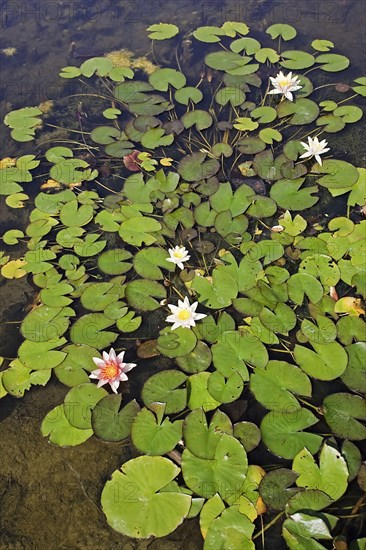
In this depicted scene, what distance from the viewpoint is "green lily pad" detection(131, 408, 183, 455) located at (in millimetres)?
2750

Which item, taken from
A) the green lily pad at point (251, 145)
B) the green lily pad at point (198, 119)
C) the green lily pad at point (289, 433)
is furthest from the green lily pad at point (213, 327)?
the green lily pad at point (198, 119)

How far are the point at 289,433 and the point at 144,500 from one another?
0.91 metres

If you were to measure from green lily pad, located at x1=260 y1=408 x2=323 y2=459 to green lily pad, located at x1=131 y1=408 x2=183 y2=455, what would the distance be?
0.52 meters

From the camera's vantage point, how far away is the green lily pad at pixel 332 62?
16.7 ft

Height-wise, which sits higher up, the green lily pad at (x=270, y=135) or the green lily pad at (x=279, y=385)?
the green lily pad at (x=270, y=135)

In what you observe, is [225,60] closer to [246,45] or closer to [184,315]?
[246,45]

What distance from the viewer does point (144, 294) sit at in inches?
135

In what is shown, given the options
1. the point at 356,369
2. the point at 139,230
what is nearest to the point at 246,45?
the point at 139,230

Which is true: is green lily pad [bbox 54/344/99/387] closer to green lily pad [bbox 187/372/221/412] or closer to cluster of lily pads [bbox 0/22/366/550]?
cluster of lily pads [bbox 0/22/366/550]

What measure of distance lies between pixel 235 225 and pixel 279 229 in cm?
35

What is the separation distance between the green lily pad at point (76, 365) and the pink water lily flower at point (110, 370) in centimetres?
13

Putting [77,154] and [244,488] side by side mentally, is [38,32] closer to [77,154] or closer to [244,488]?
[77,154]

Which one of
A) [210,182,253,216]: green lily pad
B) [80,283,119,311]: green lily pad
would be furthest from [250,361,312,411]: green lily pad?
[210,182,253,216]: green lily pad

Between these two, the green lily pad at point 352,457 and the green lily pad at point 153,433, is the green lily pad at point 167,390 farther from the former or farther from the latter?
the green lily pad at point 352,457
